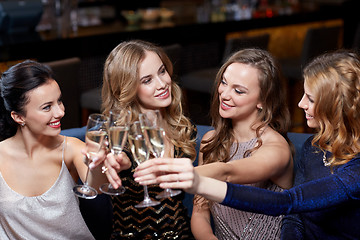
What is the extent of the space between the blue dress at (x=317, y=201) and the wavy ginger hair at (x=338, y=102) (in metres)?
0.06

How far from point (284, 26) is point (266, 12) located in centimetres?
27

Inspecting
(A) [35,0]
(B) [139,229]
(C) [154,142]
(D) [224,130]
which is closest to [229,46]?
(A) [35,0]

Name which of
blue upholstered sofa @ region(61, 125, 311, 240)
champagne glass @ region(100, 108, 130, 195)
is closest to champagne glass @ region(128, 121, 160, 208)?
champagne glass @ region(100, 108, 130, 195)

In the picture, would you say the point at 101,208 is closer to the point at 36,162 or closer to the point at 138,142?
the point at 36,162

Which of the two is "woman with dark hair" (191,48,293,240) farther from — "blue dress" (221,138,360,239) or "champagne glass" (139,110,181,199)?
"champagne glass" (139,110,181,199)

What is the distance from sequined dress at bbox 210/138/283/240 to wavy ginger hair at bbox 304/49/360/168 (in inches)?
15.4

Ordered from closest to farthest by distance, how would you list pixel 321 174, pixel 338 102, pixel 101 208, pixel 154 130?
1. pixel 154 130
2. pixel 338 102
3. pixel 321 174
4. pixel 101 208

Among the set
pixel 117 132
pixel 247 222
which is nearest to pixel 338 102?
pixel 247 222

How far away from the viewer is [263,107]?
214cm

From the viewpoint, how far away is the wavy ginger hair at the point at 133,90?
212cm

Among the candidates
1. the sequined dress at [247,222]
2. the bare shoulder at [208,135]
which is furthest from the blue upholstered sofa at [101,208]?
the sequined dress at [247,222]

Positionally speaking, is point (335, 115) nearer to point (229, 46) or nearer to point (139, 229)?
point (139, 229)

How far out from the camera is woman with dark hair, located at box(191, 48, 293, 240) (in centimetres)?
209

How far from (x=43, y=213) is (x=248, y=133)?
2.96 feet
